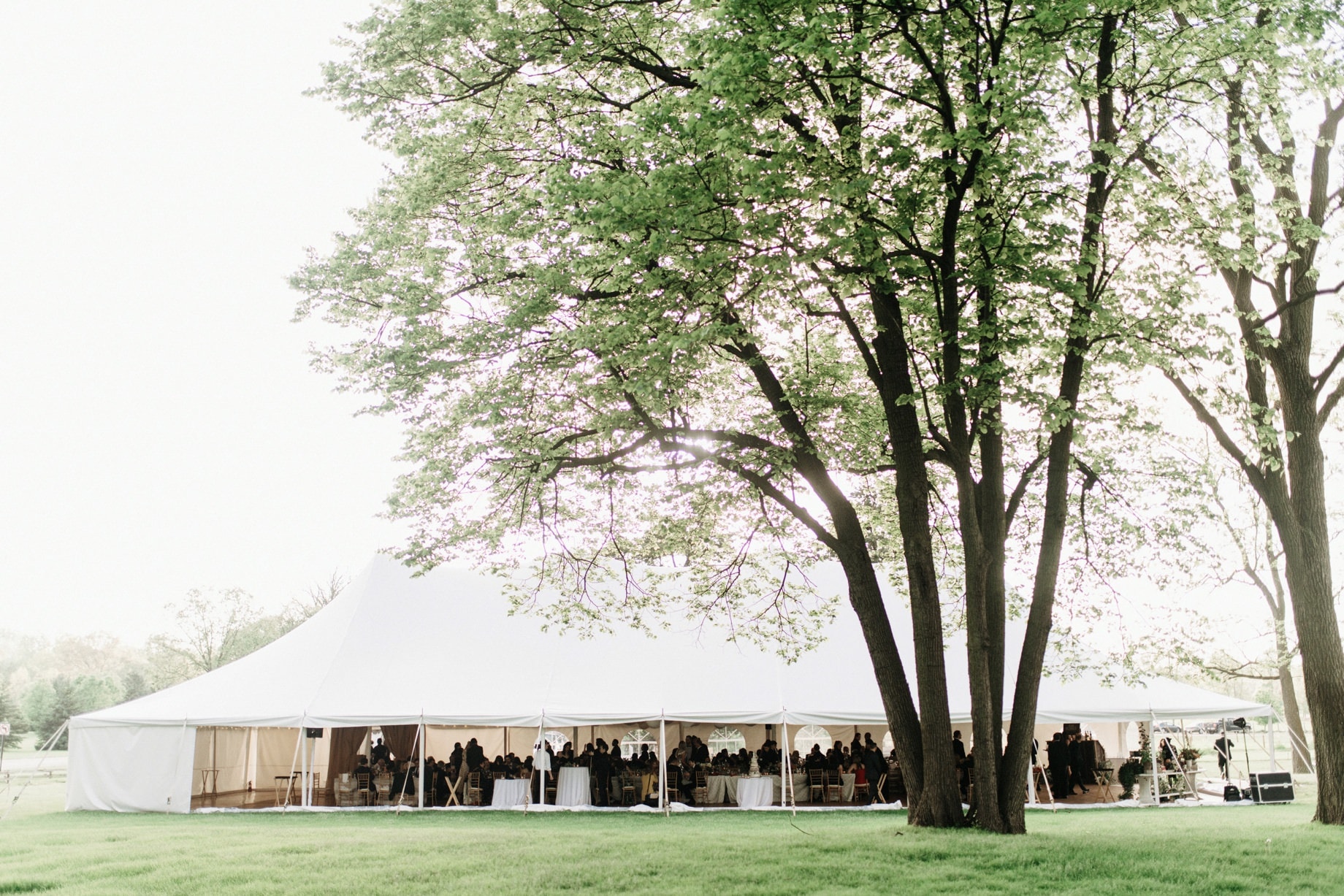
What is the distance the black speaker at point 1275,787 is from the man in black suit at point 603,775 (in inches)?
419

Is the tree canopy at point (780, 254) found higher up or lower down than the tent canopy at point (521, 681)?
higher up

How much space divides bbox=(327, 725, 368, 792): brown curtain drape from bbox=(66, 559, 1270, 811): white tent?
2388mm

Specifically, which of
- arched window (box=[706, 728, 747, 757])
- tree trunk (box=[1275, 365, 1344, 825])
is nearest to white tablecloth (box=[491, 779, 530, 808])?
tree trunk (box=[1275, 365, 1344, 825])

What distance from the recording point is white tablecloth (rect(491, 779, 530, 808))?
16.6 meters

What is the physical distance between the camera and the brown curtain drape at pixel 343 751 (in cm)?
2084

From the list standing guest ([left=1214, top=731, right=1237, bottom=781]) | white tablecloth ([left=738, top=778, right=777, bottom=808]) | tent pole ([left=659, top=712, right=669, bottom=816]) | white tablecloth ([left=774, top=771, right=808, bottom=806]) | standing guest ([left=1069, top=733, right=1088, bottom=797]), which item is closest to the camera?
tent pole ([left=659, top=712, right=669, bottom=816])

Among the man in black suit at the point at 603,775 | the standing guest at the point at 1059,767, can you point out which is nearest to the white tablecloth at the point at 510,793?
the man in black suit at the point at 603,775

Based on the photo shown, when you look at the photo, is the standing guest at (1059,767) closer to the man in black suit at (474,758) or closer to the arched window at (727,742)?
the man in black suit at (474,758)

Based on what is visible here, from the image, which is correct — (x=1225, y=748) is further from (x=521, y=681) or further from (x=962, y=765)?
(x=521, y=681)

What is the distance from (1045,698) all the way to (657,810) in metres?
6.52

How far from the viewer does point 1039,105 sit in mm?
8328

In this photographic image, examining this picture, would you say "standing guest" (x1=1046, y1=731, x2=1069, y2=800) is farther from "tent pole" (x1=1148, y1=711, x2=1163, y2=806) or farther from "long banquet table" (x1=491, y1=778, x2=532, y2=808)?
"long banquet table" (x1=491, y1=778, x2=532, y2=808)

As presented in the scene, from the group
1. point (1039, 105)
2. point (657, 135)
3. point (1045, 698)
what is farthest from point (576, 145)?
point (1045, 698)

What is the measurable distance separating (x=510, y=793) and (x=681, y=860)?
882 centimetres
